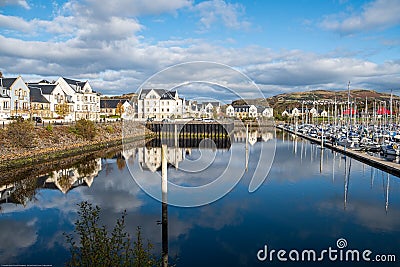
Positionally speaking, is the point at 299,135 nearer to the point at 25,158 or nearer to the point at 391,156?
the point at 391,156

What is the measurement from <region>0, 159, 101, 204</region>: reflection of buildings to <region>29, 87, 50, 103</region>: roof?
80.3ft

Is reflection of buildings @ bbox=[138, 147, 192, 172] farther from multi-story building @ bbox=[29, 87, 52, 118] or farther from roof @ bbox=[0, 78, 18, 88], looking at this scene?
multi-story building @ bbox=[29, 87, 52, 118]

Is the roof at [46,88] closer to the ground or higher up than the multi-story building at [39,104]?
higher up

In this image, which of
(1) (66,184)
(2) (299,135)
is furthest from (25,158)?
(2) (299,135)

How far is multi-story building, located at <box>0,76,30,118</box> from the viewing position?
117 feet

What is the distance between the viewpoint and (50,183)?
55.0 feet

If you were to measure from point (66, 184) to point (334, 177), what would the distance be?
13799mm

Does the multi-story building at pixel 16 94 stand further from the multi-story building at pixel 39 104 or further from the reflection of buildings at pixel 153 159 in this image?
the reflection of buildings at pixel 153 159

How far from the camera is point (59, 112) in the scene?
137ft

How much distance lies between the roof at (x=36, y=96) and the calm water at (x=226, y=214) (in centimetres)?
2611

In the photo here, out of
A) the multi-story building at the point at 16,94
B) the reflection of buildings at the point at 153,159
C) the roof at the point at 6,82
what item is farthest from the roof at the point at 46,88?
the reflection of buildings at the point at 153,159

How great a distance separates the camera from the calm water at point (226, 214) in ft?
29.0

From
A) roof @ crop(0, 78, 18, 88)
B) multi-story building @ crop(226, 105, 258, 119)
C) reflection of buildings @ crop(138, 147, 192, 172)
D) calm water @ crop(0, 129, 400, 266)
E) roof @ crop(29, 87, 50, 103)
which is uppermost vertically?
roof @ crop(0, 78, 18, 88)

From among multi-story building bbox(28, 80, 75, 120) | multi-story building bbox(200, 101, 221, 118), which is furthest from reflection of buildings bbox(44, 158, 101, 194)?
multi-story building bbox(28, 80, 75, 120)
